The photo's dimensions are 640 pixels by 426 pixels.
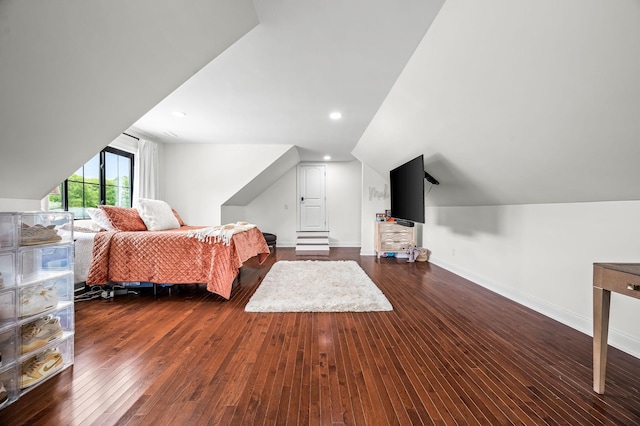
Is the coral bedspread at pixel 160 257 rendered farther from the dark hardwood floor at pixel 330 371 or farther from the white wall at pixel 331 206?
the white wall at pixel 331 206

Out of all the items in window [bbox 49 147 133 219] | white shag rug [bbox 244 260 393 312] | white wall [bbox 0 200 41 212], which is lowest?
white shag rug [bbox 244 260 393 312]

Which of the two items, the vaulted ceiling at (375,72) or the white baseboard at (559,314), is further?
the white baseboard at (559,314)

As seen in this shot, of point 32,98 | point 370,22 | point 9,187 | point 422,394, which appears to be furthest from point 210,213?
point 422,394

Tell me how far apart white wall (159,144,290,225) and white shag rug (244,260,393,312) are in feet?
6.47

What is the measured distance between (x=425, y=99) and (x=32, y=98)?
9.54 feet

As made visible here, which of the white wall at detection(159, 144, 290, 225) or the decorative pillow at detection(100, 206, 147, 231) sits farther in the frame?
the white wall at detection(159, 144, 290, 225)

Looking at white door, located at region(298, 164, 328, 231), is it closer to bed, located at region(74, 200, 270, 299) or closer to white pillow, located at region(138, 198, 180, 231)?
white pillow, located at region(138, 198, 180, 231)

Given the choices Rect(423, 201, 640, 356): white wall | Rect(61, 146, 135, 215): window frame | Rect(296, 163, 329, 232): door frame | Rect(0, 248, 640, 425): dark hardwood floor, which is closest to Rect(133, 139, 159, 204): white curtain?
Rect(61, 146, 135, 215): window frame

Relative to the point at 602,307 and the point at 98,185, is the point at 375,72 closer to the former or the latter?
the point at 602,307

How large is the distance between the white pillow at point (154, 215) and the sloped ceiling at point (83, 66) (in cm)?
147

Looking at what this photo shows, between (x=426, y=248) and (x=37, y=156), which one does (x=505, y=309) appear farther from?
(x=37, y=156)

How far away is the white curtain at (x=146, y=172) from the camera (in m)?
4.55

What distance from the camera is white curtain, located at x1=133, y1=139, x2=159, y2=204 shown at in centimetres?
455

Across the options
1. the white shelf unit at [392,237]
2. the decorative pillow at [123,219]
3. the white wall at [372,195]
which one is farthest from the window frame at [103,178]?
the white shelf unit at [392,237]
